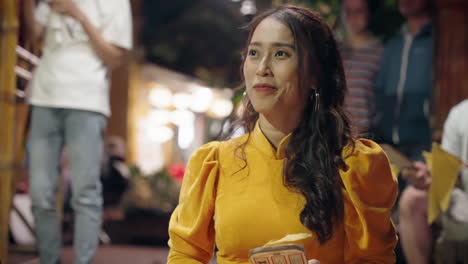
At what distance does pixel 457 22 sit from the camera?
174 inches

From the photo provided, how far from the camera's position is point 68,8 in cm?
291

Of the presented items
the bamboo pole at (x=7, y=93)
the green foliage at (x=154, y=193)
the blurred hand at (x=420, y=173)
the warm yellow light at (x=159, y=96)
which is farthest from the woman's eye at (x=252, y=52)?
the warm yellow light at (x=159, y=96)

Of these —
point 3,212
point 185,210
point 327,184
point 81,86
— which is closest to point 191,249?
point 185,210

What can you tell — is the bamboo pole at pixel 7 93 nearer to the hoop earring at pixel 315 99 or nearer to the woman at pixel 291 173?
the woman at pixel 291 173

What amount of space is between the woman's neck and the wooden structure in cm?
302

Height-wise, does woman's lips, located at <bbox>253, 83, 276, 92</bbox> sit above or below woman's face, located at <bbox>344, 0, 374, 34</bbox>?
below

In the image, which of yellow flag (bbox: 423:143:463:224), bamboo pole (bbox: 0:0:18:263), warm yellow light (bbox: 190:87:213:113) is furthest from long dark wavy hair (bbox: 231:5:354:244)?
warm yellow light (bbox: 190:87:213:113)

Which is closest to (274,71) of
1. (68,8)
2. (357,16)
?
(68,8)

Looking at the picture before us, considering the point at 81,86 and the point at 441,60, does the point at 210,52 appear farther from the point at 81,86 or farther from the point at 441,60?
the point at 81,86

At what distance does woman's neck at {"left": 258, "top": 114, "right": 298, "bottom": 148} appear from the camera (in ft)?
5.41

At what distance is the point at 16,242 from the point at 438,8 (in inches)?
142

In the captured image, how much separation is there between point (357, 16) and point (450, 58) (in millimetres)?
1005

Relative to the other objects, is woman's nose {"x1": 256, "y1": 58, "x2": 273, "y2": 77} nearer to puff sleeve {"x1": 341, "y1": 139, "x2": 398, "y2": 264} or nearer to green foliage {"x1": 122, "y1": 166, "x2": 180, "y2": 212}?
puff sleeve {"x1": 341, "y1": 139, "x2": 398, "y2": 264}

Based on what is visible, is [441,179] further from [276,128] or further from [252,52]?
[252,52]
